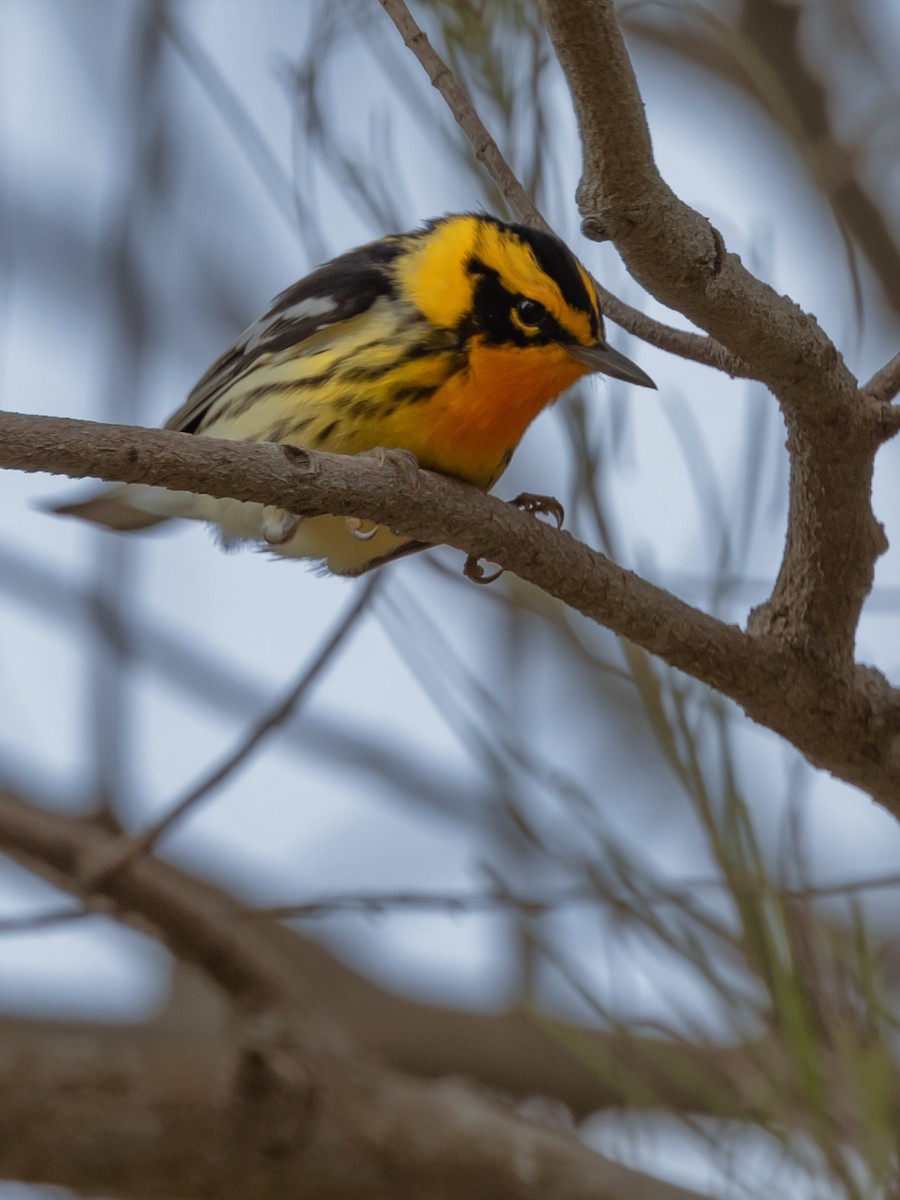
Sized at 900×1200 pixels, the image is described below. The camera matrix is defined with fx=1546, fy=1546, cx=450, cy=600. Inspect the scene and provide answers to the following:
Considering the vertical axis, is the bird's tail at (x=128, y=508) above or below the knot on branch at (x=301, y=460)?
above

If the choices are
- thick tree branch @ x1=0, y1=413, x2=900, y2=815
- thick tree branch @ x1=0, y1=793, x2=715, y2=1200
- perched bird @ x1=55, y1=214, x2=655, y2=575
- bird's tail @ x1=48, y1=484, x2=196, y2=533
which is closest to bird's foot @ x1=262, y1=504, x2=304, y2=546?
perched bird @ x1=55, y1=214, x2=655, y2=575

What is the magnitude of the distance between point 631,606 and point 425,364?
82cm

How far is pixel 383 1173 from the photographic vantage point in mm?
3078

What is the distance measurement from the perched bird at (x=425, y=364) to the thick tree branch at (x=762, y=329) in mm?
696

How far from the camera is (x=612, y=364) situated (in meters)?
2.64

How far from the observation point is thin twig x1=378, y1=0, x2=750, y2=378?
2.04 meters

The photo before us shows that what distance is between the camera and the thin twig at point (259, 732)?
2.72 meters

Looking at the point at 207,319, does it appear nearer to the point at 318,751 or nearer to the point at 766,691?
the point at 318,751

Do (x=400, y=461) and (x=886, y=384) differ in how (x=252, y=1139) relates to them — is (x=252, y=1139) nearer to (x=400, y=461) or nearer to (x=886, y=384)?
(x=400, y=461)

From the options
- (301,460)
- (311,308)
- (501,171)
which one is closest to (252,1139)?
(311,308)

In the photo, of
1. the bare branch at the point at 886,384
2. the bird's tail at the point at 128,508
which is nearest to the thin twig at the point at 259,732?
the bird's tail at the point at 128,508

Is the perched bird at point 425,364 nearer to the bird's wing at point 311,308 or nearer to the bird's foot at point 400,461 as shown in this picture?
the bird's wing at point 311,308

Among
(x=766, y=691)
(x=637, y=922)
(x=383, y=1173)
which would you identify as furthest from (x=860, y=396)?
(x=383, y=1173)

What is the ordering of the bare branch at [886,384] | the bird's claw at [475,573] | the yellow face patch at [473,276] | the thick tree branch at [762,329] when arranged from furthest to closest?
the yellow face patch at [473,276]
the bird's claw at [475,573]
the bare branch at [886,384]
the thick tree branch at [762,329]
